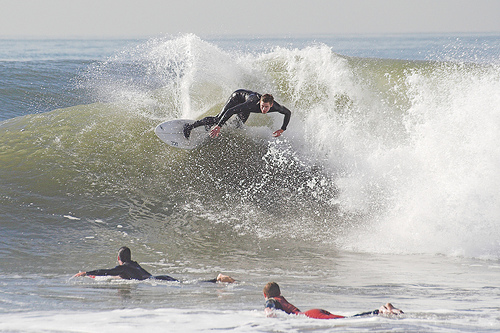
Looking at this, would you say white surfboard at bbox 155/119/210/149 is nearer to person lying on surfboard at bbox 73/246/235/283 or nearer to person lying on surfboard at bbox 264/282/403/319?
person lying on surfboard at bbox 73/246/235/283

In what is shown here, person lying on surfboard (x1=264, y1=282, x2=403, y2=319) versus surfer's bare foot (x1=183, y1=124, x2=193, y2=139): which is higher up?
surfer's bare foot (x1=183, y1=124, x2=193, y2=139)

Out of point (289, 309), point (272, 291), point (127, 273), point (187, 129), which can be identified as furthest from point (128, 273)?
point (187, 129)

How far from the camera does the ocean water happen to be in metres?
3.78

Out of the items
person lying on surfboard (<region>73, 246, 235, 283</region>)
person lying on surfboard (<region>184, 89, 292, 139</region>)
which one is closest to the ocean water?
person lying on surfboard (<region>73, 246, 235, 283</region>)

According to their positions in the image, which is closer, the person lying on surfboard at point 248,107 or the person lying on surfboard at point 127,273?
the person lying on surfboard at point 127,273

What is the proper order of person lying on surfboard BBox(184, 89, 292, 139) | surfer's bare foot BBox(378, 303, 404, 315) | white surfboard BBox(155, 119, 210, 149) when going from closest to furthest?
surfer's bare foot BBox(378, 303, 404, 315), person lying on surfboard BBox(184, 89, 292, 139), white surfboard BBox(155, 119, 210, 149)

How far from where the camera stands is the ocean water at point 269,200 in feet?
12.4

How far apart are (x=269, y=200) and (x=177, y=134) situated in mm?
2069

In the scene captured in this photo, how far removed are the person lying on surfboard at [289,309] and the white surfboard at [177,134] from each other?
15.9ft

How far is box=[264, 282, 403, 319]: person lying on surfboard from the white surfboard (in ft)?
15.9

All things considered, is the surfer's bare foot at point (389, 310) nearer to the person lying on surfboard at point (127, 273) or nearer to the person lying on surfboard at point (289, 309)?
the person lying on surfboard at point (289, 309)

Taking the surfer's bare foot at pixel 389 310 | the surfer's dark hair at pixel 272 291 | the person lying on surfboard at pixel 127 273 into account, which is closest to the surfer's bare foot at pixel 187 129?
the person lying on surfboard at pixel 127 273

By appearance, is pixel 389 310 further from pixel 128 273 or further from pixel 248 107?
pixel 248 107

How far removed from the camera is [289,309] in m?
3.48
